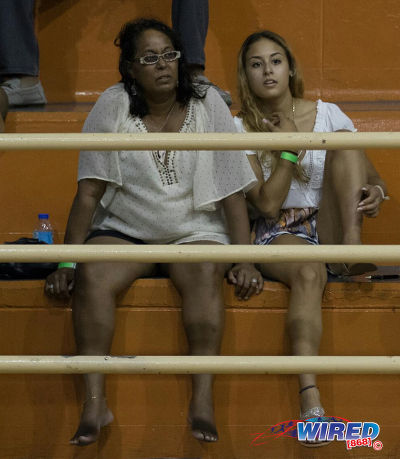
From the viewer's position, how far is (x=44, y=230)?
2750mm

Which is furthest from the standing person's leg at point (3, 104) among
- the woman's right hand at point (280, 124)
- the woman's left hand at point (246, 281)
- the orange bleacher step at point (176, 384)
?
the woman's left hand at point (246, 281)

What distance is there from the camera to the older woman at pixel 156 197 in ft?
7.04

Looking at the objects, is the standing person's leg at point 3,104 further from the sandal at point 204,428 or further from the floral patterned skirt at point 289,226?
the sandal at point 204,428

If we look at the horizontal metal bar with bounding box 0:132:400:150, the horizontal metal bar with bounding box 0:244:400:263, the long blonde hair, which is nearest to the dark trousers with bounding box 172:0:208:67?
the long blonde hair

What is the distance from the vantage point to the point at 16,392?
87.4 inches

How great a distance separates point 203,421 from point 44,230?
102cm

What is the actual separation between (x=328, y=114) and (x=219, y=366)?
145cm

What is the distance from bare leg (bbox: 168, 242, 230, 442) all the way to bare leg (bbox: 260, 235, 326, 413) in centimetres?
18

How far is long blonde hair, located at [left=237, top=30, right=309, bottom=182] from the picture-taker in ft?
8.38

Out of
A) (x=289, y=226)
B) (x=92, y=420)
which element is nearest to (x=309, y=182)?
(x=289, y=226)

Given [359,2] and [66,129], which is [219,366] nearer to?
[66,129]

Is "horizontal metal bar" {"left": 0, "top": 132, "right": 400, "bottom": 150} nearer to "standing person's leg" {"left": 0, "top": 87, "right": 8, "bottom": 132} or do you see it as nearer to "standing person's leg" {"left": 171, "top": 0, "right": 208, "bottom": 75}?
"standing person's leg" {"left": 0, "top": 87, "right": 8, "bottom": 132}

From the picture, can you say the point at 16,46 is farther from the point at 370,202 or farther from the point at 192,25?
the point at 370,202

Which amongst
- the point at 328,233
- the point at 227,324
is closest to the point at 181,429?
the point at 227,324
